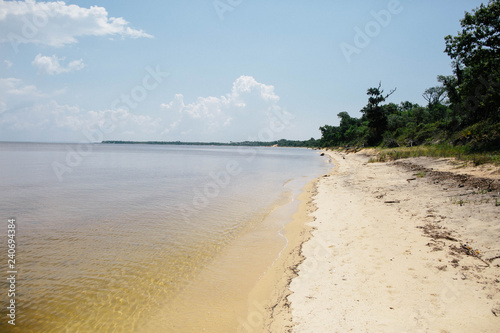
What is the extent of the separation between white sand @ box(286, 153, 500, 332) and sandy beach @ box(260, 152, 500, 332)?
0.06 ft

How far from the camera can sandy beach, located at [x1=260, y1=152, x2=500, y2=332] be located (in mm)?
4480

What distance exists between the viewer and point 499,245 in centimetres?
630

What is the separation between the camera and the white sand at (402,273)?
14.5 feet

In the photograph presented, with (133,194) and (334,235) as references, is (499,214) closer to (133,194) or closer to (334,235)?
(334,235)

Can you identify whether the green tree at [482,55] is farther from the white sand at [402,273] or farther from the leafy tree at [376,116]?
the leafy tree at [376,116]

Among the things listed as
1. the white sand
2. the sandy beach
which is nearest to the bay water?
the sandy beach

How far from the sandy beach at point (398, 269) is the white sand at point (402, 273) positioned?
0.02 m

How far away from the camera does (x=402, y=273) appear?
5.91 m

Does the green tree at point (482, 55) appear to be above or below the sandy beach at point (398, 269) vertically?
above

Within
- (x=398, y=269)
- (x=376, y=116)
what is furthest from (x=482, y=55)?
(x=376, y=116)

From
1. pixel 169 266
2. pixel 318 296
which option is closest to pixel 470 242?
pixel 318 296

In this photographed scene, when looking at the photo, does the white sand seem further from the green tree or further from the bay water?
the green tree

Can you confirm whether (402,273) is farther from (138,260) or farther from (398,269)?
(138,260)

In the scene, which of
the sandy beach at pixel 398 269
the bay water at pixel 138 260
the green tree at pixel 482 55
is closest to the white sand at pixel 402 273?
the sandy beach at pixel 398 269
